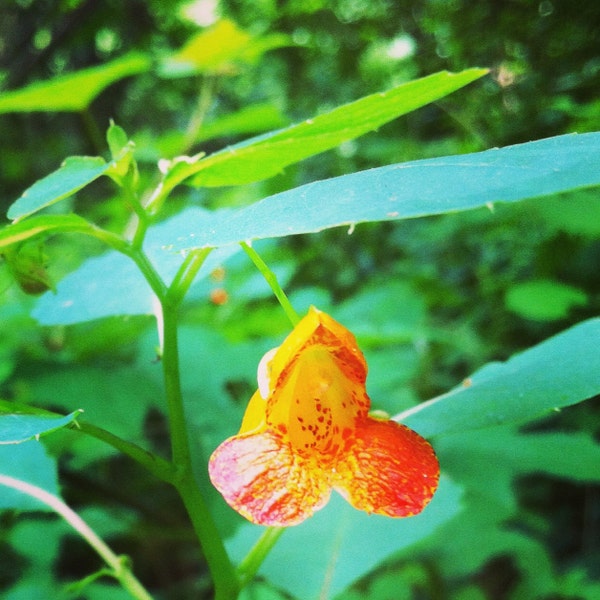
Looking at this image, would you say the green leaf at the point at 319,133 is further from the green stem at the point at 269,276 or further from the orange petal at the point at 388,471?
the orange petal at the point at 388,471

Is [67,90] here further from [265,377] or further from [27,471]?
[265,377]

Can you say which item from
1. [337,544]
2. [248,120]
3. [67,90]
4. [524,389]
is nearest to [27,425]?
[524,389]

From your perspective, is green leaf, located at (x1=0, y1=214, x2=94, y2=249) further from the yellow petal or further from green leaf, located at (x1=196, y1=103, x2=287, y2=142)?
green leaf, located at (x1=196, y1=103, x2=287, y2=142)

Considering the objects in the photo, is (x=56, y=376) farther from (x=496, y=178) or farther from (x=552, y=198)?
(x=552, y=198)

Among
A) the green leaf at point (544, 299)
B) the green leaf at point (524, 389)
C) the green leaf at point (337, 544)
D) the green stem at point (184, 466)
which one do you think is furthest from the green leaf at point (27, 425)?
the green leaf at point (544, 299)

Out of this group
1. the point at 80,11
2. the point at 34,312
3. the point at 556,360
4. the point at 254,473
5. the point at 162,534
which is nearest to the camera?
the point at 254,473

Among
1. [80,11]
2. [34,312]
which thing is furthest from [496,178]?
[80,11]

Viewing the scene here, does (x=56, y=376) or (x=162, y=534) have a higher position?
(x=56, y=376)
